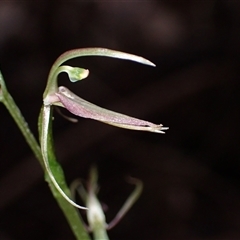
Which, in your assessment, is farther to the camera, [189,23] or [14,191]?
[189,23]

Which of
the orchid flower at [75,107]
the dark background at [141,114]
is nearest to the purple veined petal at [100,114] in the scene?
the orchid flower at [75,107]

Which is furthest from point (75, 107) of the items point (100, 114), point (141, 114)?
point (141, 114)

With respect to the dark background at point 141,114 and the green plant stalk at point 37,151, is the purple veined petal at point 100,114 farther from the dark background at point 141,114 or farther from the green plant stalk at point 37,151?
the dark background at point 141,114

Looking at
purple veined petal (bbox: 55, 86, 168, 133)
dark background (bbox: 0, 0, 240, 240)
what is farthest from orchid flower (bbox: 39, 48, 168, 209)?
dark background (bbox: 0, 0, 240, 240)

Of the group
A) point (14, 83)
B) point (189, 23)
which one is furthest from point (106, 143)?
point (189, 23)

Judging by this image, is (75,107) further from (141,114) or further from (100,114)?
(141,114)

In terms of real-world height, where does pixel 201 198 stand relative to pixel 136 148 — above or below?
below

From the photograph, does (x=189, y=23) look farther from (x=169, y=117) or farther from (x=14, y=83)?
(x=14, y=83)
